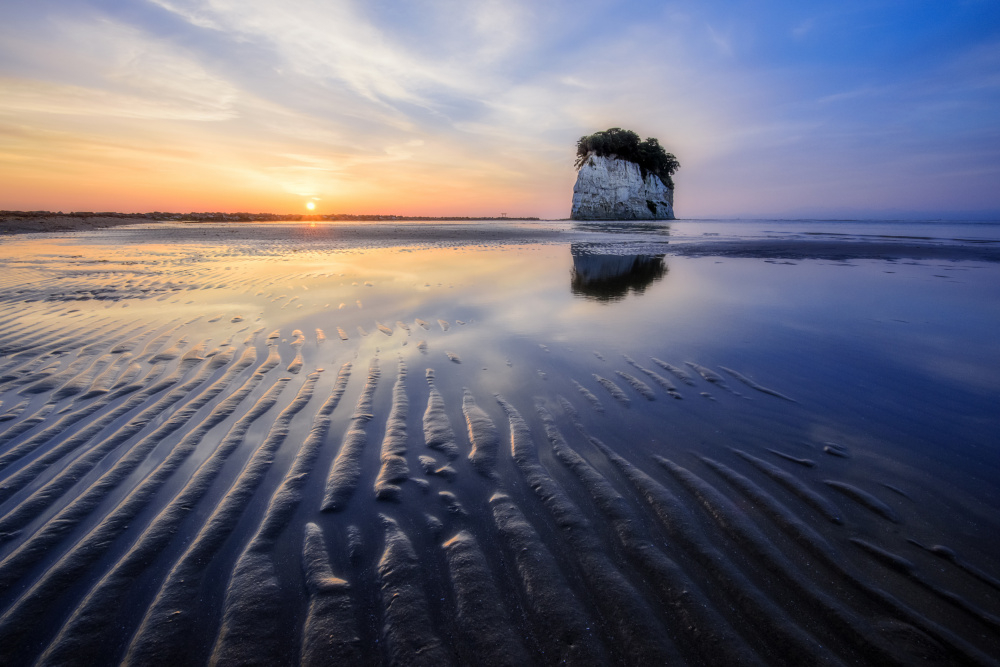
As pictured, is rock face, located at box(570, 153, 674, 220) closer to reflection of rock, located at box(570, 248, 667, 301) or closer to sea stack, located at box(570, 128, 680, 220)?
sea stack, located at box(570, 128, 680, 220)

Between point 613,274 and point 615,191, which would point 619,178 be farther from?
point 613,274

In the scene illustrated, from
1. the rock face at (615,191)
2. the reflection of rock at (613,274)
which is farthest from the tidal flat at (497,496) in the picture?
the rock face at (615,191)

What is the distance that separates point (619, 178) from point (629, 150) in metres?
7.11

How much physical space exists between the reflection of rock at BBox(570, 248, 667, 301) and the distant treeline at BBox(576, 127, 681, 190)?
2587 inches

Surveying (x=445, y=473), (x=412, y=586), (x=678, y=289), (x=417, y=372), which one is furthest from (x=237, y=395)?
(x=678, y=289)

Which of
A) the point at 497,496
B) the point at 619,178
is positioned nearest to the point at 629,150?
the point at 619,178

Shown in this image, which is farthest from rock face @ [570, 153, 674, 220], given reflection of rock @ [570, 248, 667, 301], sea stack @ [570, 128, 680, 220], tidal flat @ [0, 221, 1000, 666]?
tidal flat @ [0, 221, 1000, 666]

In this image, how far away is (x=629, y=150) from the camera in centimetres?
7769

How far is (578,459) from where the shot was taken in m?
3.27

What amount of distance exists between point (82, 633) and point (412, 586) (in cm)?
147

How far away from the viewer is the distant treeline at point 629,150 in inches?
2990

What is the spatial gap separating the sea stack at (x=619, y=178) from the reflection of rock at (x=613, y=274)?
6343 cm

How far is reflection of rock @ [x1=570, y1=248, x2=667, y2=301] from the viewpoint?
1067cm

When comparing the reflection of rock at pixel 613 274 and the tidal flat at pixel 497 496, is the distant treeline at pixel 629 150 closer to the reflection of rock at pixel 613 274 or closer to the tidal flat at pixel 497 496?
the reflection of rock at pixel 613 274
